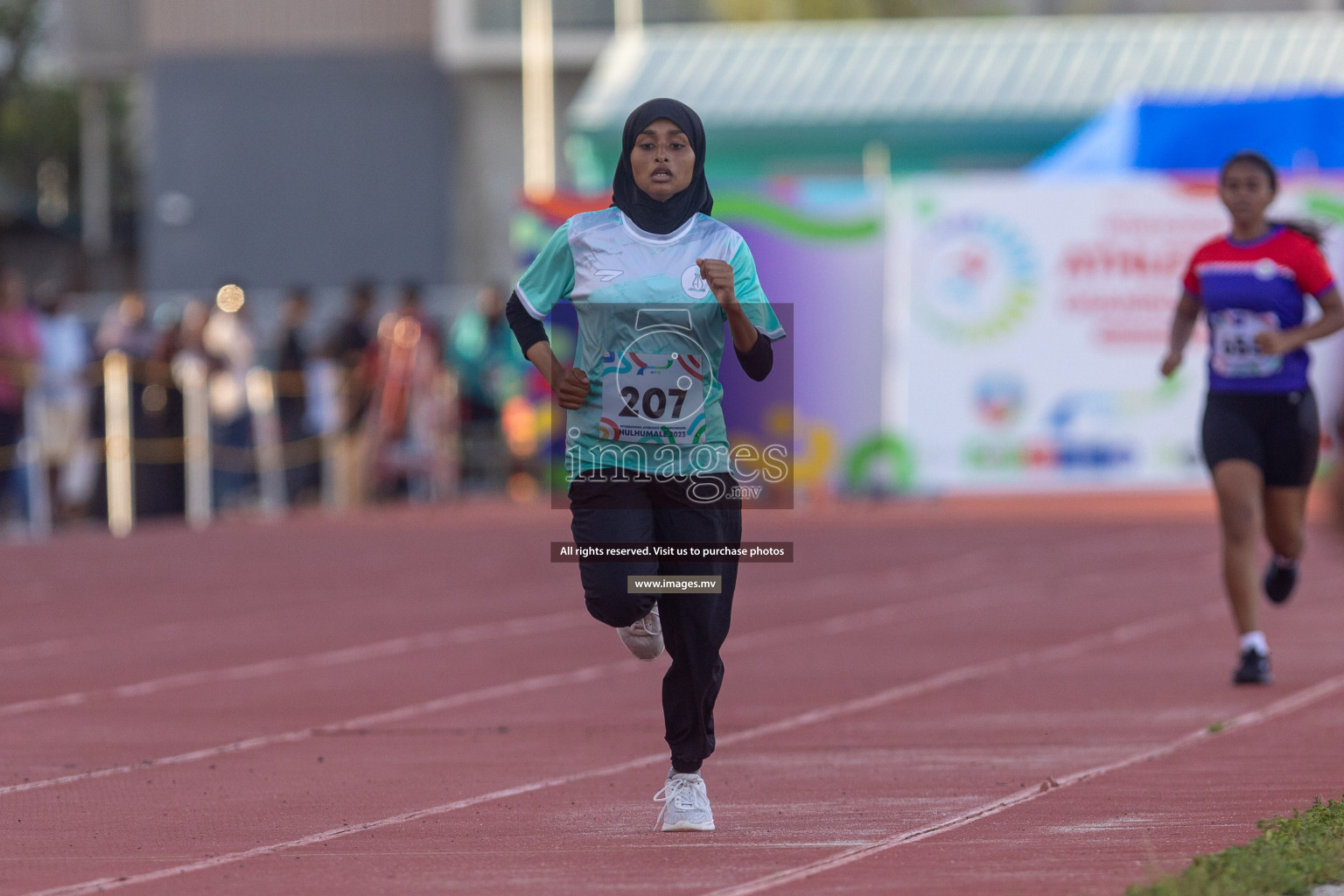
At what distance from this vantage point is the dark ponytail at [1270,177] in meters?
9.11

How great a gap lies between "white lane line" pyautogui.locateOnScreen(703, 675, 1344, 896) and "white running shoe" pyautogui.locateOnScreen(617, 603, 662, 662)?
843 millimetres

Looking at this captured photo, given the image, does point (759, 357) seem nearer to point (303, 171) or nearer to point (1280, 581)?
point (1280, 581)

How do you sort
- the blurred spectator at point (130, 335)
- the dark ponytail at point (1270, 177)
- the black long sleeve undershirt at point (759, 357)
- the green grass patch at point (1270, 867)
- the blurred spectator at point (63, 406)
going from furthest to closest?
1. the blurred spectator at point (130, 335)
2. the blurred spectator at point (63, 406)
3. the dark ponytail at point (1270, 177)
4. the black long sleeve undershirt at point (759, 357)
5. the green grass patch at point (1270, 867)

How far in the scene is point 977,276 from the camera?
1986 centimetres

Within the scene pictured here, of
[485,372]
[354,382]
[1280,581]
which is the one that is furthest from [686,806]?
[485,372]

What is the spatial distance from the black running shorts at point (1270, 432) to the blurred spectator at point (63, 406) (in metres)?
12.2

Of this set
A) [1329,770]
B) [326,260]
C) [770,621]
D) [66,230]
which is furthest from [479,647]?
[66,230]

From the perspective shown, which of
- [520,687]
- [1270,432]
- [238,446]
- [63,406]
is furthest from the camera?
[238,446]

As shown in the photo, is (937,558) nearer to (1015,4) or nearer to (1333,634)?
(1333,634)

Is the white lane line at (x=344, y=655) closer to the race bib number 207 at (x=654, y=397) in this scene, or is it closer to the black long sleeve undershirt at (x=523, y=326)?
the black long sleeve undershirt at (x=523, y=326)

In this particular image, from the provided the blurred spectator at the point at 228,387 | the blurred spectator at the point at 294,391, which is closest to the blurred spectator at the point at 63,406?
the blurred spectator at the point at 228,387

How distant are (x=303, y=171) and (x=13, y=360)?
80.7 ft

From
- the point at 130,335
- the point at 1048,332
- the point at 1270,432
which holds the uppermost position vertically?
the point at 130,335

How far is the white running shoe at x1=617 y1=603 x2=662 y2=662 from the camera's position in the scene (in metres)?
6.03
